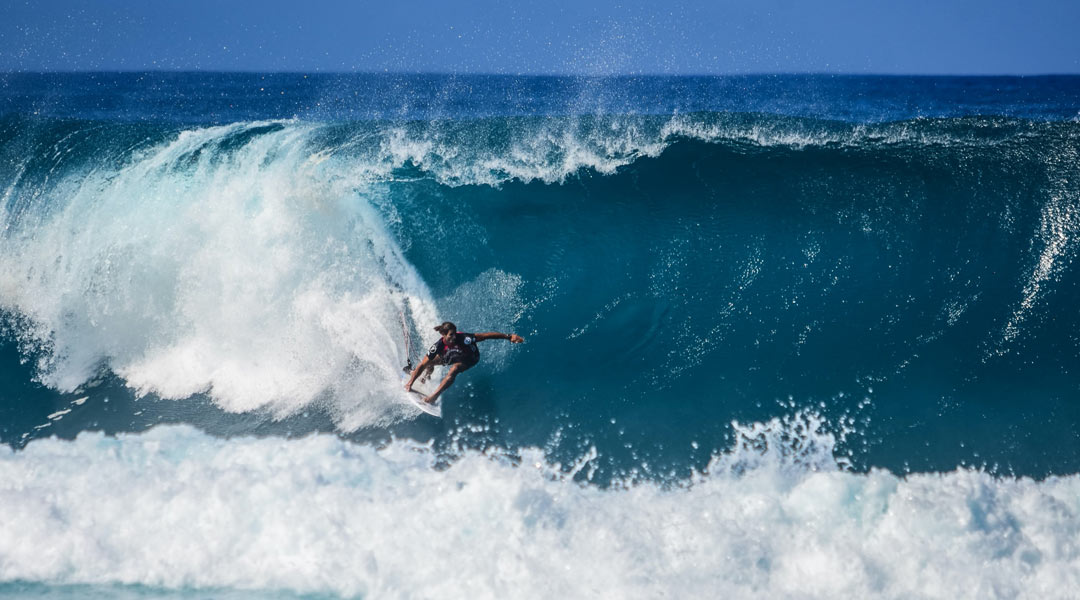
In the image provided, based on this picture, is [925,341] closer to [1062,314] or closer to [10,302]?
[1062,314]

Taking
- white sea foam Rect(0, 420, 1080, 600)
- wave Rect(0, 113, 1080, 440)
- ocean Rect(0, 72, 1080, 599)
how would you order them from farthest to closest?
1. wave Rect(0, 113, 1080, 440)
2. ocean Rect(0, 72, 1080, 599)
3. white sea foam Rect(0, 420, 1080, 600)

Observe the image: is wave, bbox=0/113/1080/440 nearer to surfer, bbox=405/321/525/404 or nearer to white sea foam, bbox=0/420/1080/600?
surfer, bbox=405/321/525/404

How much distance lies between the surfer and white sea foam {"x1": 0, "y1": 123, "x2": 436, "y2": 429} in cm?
61

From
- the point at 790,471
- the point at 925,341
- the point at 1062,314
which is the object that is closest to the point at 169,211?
the point at 790,471

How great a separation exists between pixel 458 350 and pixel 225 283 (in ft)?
10.1

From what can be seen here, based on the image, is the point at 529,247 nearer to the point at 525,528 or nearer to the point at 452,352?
the point at 452,352

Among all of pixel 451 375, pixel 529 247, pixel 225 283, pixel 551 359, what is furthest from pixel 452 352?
pixel 225 283

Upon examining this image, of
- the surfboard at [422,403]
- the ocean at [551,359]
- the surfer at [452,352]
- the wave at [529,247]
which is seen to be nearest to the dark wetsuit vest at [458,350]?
the surfer at [452,352]

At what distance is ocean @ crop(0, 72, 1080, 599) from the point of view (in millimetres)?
5383

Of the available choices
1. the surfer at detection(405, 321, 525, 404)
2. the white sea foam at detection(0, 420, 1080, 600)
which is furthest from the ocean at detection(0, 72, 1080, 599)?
the surfer at detection(405, 321, 525, 404)

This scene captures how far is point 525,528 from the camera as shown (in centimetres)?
546

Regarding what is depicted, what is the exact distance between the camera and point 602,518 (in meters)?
5.59

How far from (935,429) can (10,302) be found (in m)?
9.84

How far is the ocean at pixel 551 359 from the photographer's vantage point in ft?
17.7
